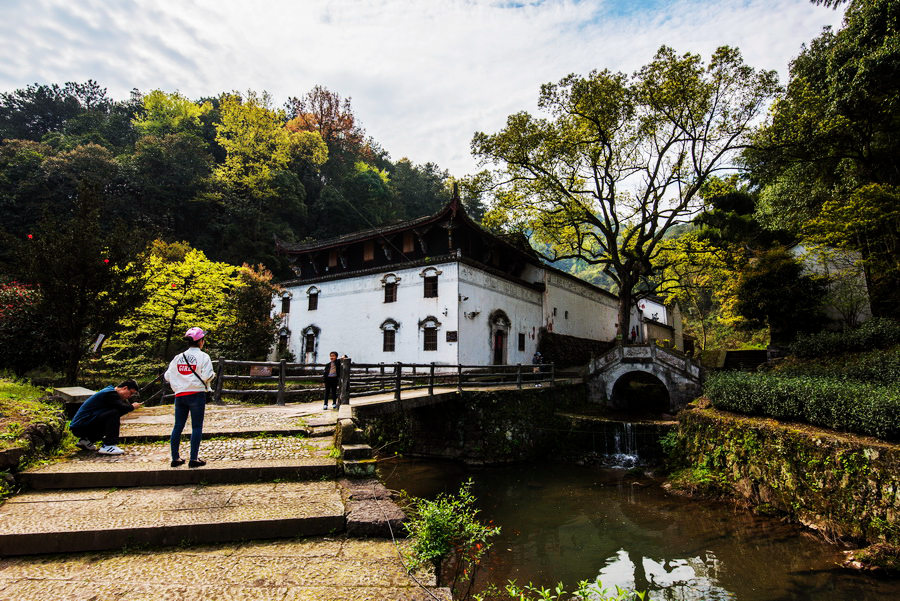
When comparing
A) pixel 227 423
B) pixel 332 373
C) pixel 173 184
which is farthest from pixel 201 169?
pixel 227 423

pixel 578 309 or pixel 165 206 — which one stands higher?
pixel 165 206

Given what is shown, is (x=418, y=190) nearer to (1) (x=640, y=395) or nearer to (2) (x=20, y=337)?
(1) (x=640, y=395)

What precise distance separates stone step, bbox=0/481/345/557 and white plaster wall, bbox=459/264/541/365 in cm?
1488

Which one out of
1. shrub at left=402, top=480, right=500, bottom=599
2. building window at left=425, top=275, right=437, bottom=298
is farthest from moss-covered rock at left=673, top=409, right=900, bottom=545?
building window at left=425, top=275, right=437, bottom=298

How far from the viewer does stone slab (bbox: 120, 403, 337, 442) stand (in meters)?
6.56

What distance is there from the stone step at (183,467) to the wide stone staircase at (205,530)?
1cm

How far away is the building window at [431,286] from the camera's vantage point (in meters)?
20.0

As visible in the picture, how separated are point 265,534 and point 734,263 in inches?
914

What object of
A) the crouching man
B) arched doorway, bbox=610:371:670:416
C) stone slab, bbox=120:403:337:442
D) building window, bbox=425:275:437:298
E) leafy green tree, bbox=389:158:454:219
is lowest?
arched doorway, bbox=610:371:670:416

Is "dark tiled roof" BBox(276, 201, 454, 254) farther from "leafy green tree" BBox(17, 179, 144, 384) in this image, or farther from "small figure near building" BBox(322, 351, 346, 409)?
"leafy green tree" BBox(17, 179, 144, 384)

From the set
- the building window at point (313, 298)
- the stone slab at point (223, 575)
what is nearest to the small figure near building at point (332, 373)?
the stone slab at point (223, 575)

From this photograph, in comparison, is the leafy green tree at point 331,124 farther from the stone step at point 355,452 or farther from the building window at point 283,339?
the stone step at point 355,452

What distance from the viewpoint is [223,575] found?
3.15 metres

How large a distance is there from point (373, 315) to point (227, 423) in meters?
14.6
